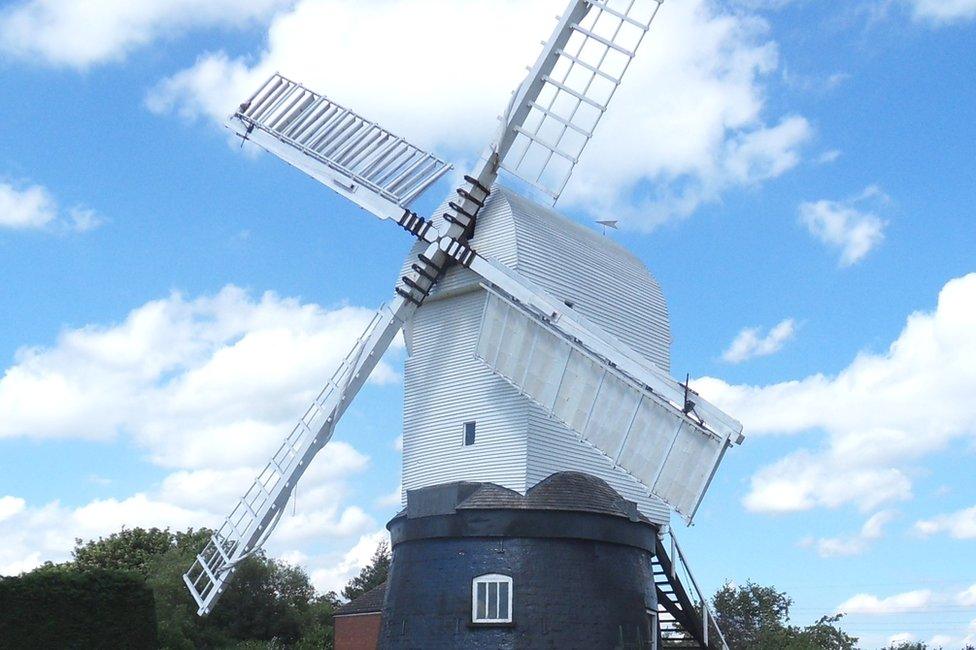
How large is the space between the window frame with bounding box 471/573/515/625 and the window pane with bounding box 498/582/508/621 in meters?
0.02

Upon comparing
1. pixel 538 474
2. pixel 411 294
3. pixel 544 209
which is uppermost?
pixel 544 209

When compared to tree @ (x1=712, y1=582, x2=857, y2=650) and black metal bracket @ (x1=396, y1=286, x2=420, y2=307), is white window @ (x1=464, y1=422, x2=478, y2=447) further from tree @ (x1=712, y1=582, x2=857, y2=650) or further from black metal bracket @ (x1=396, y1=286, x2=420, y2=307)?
tree @ (x1=712, y1=582, x2=857, y2=650)

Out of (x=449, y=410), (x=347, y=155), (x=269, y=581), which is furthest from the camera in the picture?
(x=269, y=581)

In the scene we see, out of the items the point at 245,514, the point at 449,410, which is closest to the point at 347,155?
the point at 449,410

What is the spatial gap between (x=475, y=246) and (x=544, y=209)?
2658 mm

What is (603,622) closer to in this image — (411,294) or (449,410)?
(449,410)

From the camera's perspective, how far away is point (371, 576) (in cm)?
5094

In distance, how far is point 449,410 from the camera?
20.4 meters

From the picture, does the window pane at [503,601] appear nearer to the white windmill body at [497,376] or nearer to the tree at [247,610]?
the white windmill body at [497,376]

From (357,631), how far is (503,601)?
10177mm

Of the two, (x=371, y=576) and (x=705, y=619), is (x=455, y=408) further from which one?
(x=371, y=576)

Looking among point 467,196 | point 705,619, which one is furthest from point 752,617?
point 467,196

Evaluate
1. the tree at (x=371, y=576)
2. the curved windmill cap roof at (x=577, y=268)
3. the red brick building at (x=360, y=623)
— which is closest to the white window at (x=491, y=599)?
the curved windmill cap roof at (x=577, y=268)

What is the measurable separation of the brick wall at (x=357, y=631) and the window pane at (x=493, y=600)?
8944mm
